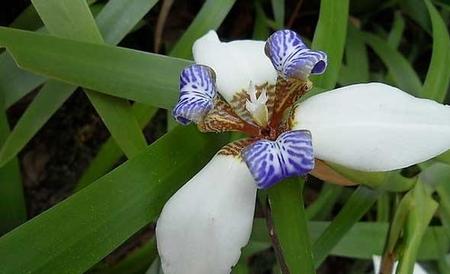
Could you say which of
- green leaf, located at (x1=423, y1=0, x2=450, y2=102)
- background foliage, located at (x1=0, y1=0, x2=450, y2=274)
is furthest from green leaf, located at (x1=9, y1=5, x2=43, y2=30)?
green leaf, located at (x1=423, y1=0, x2=450, y2=102)

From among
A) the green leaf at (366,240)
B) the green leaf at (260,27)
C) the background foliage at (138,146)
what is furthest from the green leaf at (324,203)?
the green leaf at (260,27)

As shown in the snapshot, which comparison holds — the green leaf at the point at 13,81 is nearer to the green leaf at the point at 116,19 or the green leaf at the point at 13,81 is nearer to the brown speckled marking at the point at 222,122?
the green leaf at the point at 116,19

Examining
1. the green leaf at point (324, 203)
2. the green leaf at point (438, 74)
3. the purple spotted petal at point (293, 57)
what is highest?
the purple spotted petal at point (293, 57)

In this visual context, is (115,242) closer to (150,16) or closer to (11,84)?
(11,84)

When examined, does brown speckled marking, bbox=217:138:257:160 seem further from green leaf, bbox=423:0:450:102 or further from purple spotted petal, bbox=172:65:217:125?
green leaf, bbox=423:0:450:102

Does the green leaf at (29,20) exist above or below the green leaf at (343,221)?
above

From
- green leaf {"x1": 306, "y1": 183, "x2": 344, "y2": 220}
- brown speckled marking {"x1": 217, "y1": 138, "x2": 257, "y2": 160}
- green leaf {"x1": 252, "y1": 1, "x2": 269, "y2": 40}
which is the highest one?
brown speckled marking {"x1": 217, "y1": 138, "x2": 257, "y2": 160}

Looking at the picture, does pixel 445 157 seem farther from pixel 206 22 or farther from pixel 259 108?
pixel 206 22
